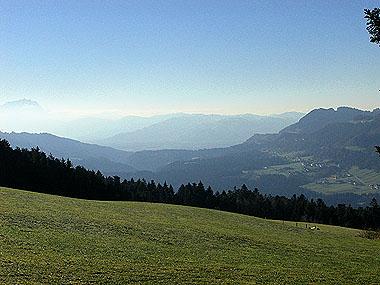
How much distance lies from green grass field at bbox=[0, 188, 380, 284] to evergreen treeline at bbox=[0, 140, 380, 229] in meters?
48.1

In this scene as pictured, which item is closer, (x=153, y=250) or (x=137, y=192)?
(x=153, y=250)

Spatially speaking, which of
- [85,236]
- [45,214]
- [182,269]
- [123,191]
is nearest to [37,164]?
[123,191]

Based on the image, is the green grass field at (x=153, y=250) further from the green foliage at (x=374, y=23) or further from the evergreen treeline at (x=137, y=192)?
the evergreen treeline at (x=137, y=192)

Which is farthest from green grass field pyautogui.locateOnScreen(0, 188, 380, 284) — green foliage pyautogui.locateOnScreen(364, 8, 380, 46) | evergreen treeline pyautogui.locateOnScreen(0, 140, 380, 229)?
evergreen treeline pyautogui.locateOnScreen(0, 140, 380, 229)

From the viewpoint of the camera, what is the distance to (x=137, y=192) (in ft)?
403

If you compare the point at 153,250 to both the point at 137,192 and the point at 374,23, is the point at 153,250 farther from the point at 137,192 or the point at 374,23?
the point at 137,192

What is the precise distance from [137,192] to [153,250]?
89.9 m

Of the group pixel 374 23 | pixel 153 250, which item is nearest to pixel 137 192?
pixel 153 250

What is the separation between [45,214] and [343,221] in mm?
105238

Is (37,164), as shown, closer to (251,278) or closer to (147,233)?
(147,233)

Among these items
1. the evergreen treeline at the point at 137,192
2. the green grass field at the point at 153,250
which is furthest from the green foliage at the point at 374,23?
the evergreen treeline at the point at 137,192

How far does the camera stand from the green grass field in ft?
84.9

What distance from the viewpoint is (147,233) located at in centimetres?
4047

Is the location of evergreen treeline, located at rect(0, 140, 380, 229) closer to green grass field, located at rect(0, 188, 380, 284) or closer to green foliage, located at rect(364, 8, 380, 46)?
green grass field, located at rect(0, 188, 380, 284)
